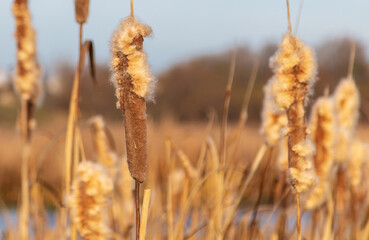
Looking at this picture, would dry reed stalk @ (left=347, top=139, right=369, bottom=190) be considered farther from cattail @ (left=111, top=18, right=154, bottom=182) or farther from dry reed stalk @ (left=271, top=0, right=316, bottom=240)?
cattail @ (left=111, top=18, right=154, bottom=182)

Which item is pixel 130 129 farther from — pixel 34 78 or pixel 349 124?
pixel 349 124

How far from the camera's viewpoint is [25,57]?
133cm

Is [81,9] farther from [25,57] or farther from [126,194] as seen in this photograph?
[126,194]

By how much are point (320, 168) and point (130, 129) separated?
695 millimetres

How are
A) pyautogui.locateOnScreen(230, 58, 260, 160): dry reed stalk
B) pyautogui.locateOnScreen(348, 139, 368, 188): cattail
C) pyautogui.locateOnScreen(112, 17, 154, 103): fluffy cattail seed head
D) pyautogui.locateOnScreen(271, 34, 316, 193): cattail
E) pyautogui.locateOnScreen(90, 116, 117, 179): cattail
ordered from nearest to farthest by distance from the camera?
1. pyautogui.locateOnScreen(112, 17, 154, 103): fluffy cattail seed head
2. pyautogui.locateOnScreen(271, 34, 316, 193): cattail
3. pyautogui.locateOnScreen(90, 116, 117, 179): cattail
4. pyautogui.locateOnScreen(230, 58, 260, 160): dry reed stalk
5. pyautogui.locateOnScreen(348, 139, 368, 188): cattail

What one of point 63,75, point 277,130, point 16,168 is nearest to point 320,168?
point 277,130

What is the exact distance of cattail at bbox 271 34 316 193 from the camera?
81cm

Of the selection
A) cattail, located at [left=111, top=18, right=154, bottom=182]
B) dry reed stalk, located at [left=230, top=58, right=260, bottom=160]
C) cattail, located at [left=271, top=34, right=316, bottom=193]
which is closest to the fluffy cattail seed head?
cattail, located at [left=111, top=18, right=154, bottom=182]

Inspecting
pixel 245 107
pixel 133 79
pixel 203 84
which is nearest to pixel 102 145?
pixel 245 107

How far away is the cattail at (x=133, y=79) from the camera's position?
2.15 feet

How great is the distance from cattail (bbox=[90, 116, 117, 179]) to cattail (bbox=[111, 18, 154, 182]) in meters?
0.54

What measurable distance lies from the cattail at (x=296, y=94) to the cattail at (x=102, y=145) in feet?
1.62

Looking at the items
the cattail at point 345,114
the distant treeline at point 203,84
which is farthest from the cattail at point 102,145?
the distant treeline at point 203,84

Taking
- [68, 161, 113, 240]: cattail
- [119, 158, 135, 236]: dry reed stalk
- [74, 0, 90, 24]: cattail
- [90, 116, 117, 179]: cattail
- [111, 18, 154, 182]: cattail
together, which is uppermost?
[74, 0, 90, 24]: cattail
